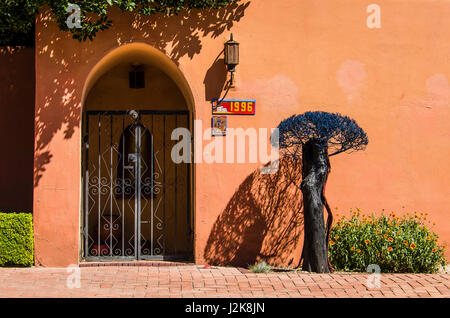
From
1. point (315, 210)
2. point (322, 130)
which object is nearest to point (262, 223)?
point (315, 210)

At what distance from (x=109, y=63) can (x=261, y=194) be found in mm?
3114

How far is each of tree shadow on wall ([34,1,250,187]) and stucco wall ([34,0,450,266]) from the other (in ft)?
0.05

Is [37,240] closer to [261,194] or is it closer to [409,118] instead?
[261,194]

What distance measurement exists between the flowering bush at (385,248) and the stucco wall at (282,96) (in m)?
0.57

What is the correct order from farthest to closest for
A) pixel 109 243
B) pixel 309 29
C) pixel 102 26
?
pixel 109 243 < pixel 309 29 < pixel 102 26

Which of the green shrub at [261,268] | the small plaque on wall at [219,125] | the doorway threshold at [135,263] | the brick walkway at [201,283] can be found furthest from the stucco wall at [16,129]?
the green shrub at [261,268]

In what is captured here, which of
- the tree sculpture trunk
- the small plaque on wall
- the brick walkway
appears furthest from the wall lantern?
the brick walkway

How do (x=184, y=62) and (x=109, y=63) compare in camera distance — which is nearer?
(x=184, y=62)

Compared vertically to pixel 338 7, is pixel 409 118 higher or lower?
lower

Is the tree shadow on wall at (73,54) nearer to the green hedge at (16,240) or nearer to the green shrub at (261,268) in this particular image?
the green hedge at (16,240)

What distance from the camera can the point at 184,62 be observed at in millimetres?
8672

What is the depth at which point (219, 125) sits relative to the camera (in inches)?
343
